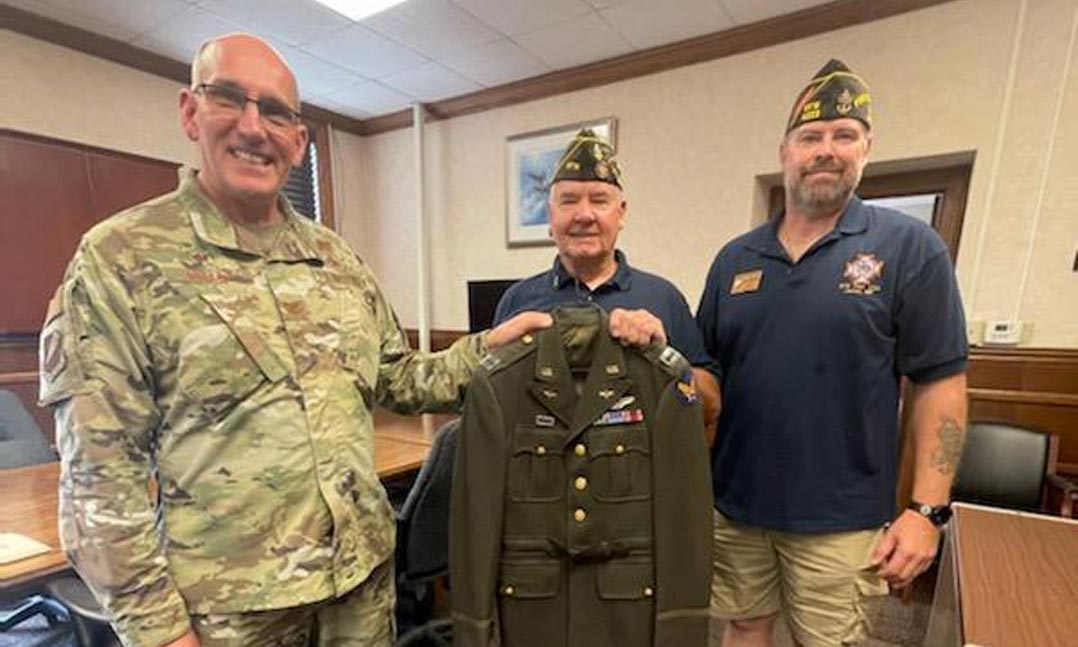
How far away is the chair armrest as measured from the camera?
1.96m

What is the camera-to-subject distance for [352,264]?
44.1 inches

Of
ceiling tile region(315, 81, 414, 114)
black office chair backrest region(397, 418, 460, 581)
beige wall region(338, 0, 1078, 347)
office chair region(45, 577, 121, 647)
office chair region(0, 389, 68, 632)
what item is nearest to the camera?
office chair region(45, 577, 121, 647)

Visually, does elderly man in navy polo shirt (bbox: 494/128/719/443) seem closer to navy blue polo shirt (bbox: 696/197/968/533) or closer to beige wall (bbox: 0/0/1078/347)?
navy blue polo shirt (bbox: 696/197/968/533)

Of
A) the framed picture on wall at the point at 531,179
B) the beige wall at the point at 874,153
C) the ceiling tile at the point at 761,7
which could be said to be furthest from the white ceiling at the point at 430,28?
the framed picture on wall at the point at 531,179

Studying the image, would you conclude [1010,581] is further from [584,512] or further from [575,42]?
[575,42]

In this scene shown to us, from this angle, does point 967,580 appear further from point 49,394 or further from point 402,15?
point 402,15

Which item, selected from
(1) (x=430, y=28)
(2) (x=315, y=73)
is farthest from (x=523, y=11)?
(2) (x=315, y=73)

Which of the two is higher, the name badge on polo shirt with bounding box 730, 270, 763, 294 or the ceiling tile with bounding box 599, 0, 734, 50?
the ceiling tile with bounding box 599, 0, 734, 50

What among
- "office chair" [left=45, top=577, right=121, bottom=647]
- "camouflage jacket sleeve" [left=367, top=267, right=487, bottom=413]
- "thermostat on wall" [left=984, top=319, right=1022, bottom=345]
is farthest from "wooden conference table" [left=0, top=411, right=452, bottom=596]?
"thermostat on wall" [left=984, top=319, right=1022, bottom=345]

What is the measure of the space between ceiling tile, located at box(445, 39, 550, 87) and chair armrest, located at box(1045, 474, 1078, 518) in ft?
11.2

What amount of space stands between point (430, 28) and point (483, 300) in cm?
169

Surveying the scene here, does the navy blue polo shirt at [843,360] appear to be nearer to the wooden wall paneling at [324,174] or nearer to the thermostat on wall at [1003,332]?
the thermostat on wall at [1003,332]

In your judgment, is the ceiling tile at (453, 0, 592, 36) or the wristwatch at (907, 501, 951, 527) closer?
the wristwatch at (907, 501, 951, 527)

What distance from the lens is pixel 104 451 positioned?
0.78 metres
